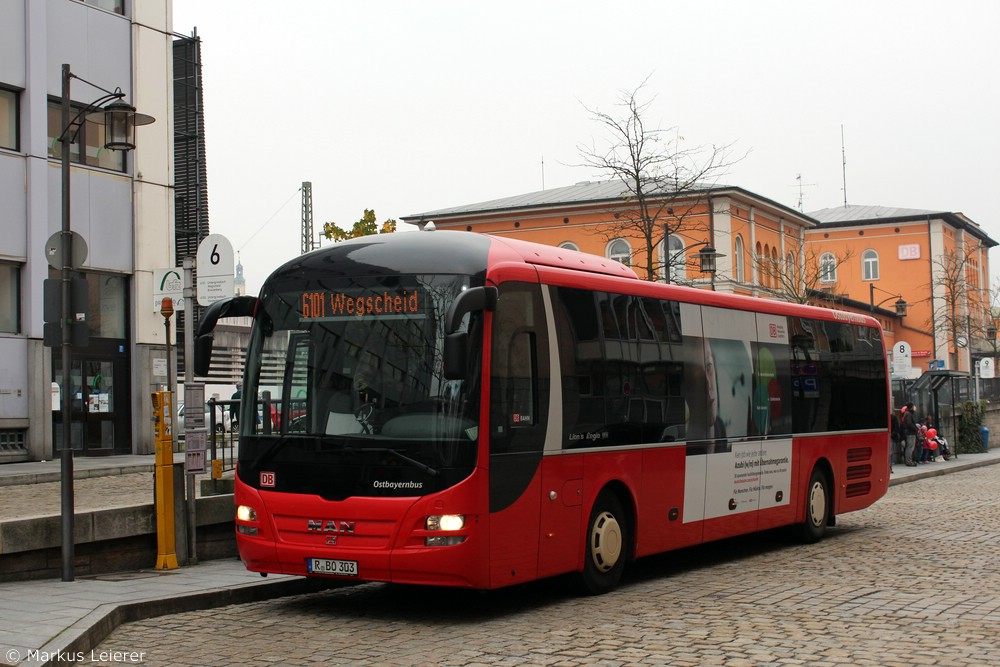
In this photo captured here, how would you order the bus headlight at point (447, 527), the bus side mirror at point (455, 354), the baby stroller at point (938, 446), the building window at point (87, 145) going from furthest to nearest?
the baby stroller at point (938, 446)
the building window at point (87, 145)
the bus headlight at point (447, 527)
the bus side mirror at point (455, 354)

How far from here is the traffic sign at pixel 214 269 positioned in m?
13.6

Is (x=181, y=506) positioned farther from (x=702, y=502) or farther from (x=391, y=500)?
(x=702, y=502)

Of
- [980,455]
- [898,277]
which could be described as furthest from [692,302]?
[898,277]

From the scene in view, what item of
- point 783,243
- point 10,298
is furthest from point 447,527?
point 783,243

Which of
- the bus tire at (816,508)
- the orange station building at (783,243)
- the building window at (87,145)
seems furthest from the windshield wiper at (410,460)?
the orange station building at (783,243)

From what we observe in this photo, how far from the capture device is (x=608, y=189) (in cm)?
6731

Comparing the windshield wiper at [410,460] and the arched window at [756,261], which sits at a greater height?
the arched window at [756,261]

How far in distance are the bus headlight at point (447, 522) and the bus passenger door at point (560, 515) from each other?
3.50 feet

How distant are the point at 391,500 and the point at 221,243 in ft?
15.6

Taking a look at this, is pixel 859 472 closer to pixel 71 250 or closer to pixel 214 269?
pixel 214 269

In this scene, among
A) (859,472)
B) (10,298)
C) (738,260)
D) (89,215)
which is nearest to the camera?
(859,472)

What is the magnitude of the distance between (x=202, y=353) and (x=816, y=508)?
9163 millimetres

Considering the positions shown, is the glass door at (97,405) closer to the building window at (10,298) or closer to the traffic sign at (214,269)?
the building window at (10,298)

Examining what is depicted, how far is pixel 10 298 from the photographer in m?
26.3
